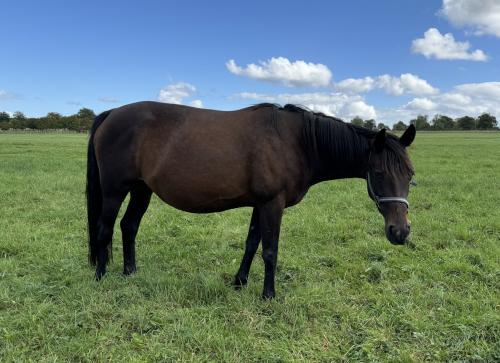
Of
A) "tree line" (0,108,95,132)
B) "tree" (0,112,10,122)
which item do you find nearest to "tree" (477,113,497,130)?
"tree line" (0,108,95,132)

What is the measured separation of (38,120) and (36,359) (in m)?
144

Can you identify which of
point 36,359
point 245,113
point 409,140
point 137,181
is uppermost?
point 245,113

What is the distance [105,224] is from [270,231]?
203cm

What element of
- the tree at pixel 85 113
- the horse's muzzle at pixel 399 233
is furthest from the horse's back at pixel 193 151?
the tree at pixel 85 113

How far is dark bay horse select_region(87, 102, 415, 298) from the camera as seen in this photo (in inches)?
147

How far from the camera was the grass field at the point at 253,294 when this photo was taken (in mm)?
3139

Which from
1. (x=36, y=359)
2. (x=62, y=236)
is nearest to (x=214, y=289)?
(x=36, y=359)

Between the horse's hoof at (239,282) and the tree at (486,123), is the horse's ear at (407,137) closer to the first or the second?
the horse's hoof at (239,282)

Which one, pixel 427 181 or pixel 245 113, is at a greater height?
pixel 245 113

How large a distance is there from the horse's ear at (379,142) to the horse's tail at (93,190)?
10.4 ft

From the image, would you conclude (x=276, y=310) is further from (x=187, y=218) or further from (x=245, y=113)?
(x=187, y=218)

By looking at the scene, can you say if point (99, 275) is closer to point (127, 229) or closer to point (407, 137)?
point (127, 229)

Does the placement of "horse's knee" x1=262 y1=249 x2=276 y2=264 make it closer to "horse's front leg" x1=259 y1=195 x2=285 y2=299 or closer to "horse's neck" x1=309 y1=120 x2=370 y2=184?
"horse's front leg" x1=259 y1=195 x2=285 y2=299

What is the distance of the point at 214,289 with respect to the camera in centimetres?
419
